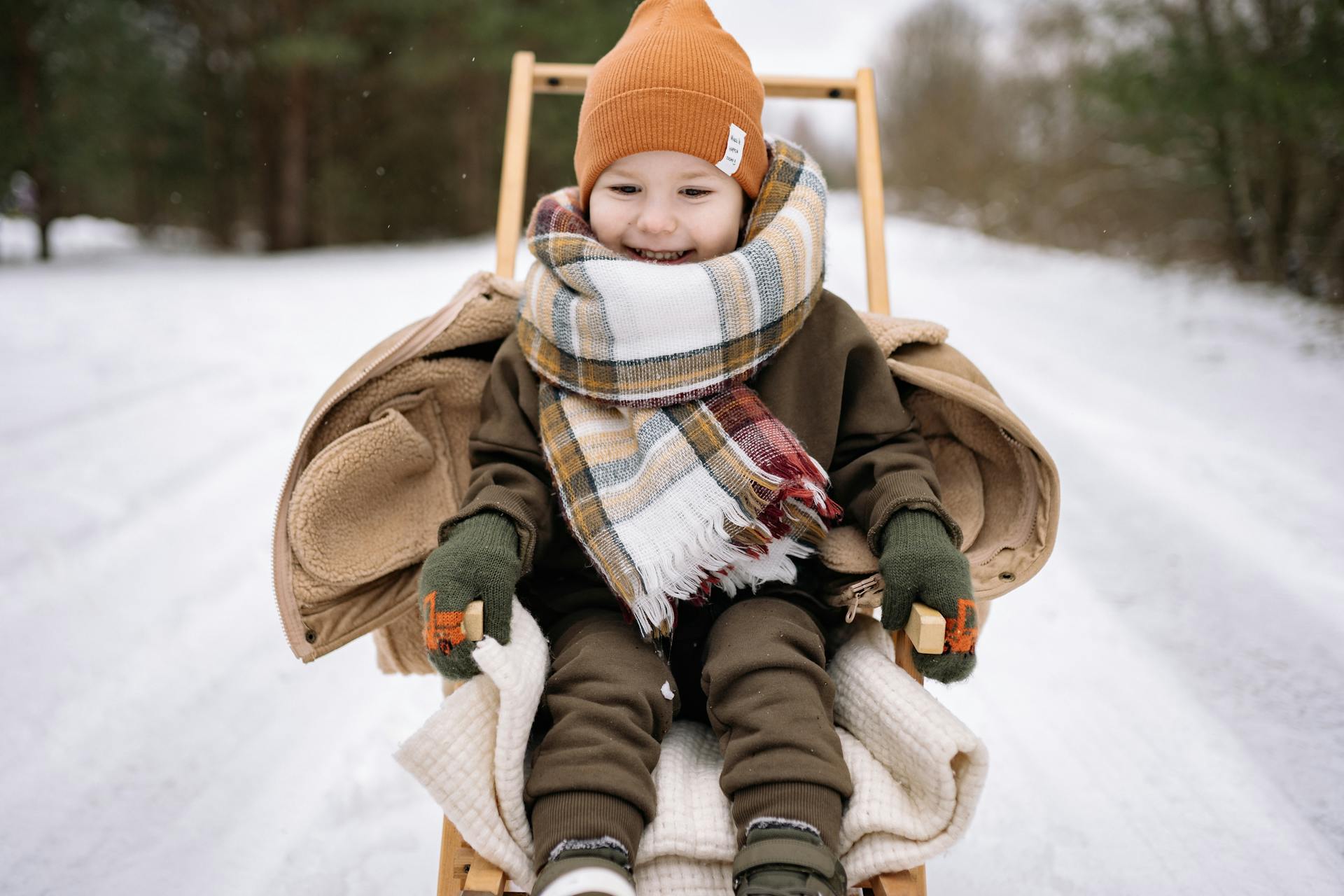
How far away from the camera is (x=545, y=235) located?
4.61 feet

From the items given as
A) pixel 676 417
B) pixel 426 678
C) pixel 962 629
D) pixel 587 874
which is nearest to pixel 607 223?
pixel 676 417

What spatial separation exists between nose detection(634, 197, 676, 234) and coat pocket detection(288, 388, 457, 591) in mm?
472

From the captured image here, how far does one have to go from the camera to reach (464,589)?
1.13 meters

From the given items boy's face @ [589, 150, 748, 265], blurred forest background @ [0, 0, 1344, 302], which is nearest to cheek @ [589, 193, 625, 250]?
boy's face @ [589, 150, 748, 265]

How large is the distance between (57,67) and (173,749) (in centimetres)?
843

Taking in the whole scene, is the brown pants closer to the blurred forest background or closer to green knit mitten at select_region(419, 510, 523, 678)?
green knit mitten at select_region(419, 510, 523, 678)

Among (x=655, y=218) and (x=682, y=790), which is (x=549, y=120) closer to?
(x=655, y=218)

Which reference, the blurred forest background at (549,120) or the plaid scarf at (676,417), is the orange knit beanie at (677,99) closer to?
the plaid scarf at (676,417)

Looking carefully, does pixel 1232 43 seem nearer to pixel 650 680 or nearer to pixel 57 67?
pixel 650 680

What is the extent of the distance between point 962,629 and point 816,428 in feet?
1.30

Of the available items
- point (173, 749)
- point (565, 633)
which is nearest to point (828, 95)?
point (565, 633)

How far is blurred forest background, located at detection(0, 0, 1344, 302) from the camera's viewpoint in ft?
15.9

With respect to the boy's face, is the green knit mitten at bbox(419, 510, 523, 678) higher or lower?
lower

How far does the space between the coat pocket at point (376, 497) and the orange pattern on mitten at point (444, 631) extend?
10.7 inches
